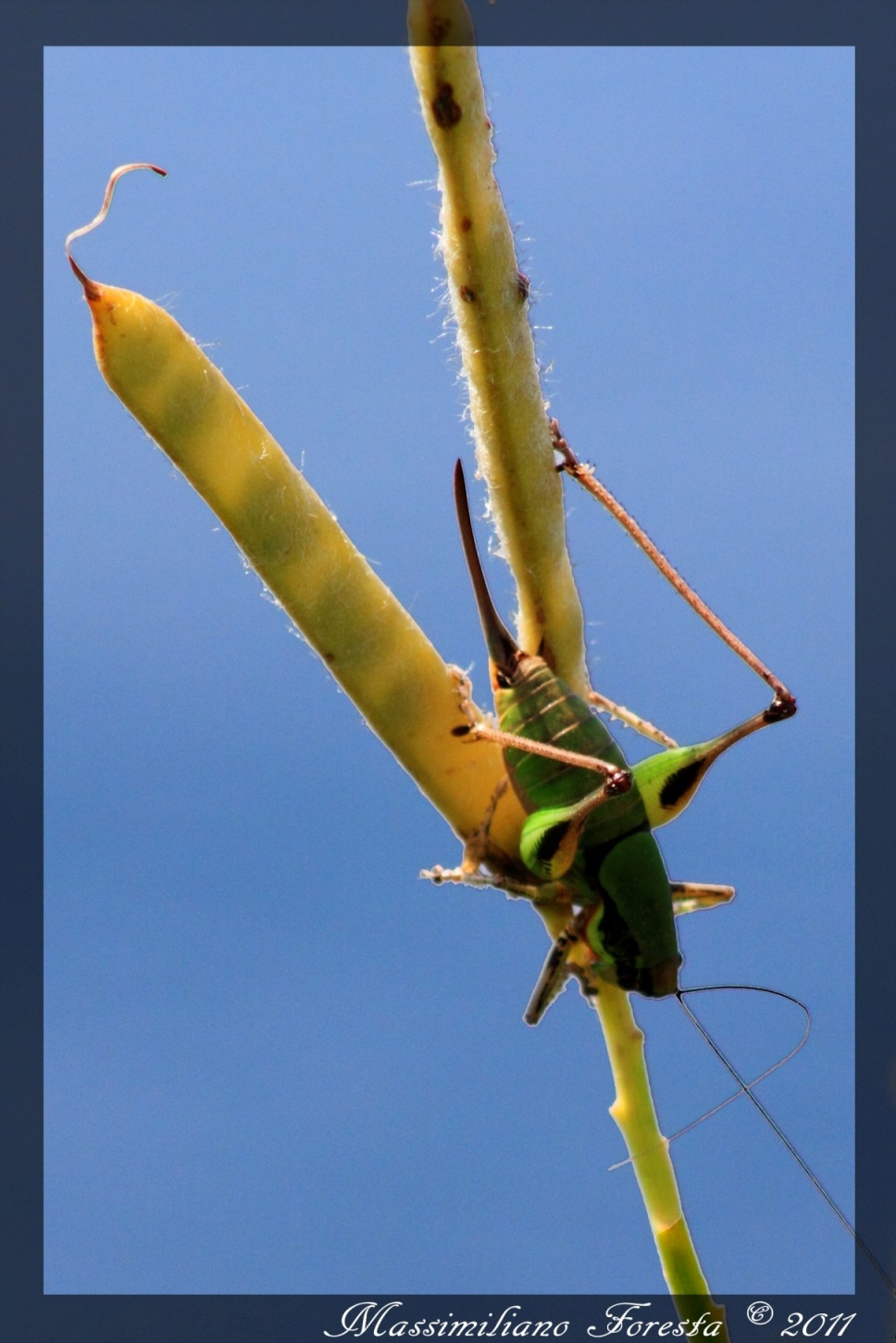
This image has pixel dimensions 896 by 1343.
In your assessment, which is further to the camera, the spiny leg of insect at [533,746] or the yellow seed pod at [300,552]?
the spiny leg of insect at [533,746]

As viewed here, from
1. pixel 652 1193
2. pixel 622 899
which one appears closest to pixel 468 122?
pixel 622 899

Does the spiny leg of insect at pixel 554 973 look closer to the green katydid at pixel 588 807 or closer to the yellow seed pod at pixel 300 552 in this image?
the green katydid at pixel 588 807

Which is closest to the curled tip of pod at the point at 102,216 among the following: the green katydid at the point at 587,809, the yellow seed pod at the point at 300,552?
the yellow seed pod at the point at 300,552

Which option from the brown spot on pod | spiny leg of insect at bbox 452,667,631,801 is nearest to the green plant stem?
the brown spot on pod

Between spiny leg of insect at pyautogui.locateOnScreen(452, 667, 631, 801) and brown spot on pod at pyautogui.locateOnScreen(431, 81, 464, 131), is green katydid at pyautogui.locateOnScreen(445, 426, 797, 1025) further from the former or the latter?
brown spot on pod at pyautogui.locateOnScreen(431, 81, 464, 131)

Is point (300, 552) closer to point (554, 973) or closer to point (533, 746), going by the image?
point (533, 746)

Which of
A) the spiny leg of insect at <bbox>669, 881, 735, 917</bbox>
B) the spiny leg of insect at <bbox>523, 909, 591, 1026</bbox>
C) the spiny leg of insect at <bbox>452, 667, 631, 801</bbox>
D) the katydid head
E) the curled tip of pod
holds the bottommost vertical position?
the spiny leg of insect at <bbox>523, 909, 591, 1026</bbox>

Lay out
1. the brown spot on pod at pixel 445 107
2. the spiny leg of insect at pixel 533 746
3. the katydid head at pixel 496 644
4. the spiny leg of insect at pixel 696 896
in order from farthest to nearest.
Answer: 1. the spiny leg of insect at pixel 696 896
2. the katydid head at pixel 496 644
3. the spiny leg of insect at pixel 533 746
4. the brown spot on pod at pixel 445 107

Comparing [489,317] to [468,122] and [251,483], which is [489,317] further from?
[251,483]
